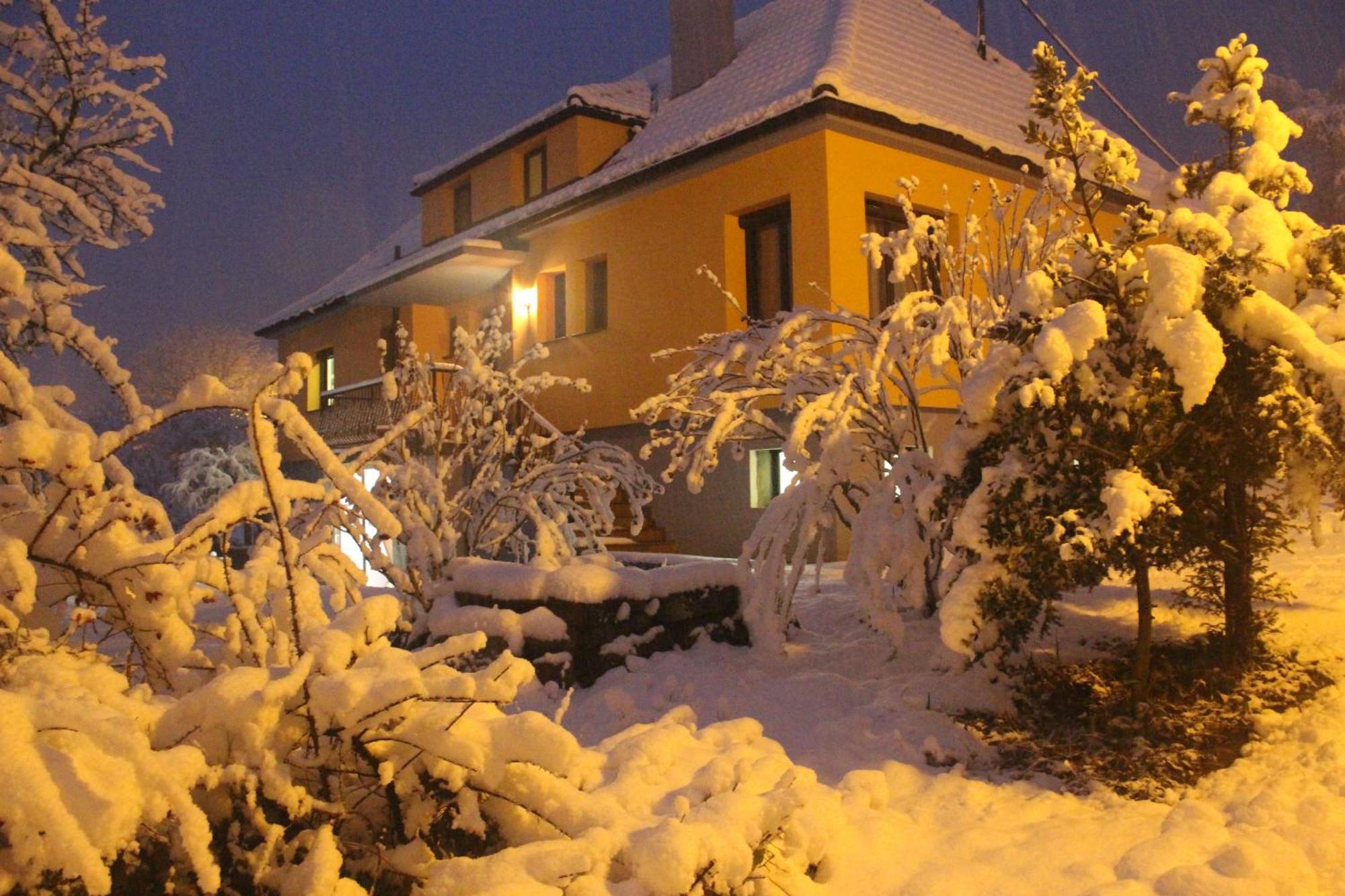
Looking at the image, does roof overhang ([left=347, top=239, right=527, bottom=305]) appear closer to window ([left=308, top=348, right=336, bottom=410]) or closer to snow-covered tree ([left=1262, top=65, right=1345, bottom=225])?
window ([left=308, top=348, right=336, bottom=410])

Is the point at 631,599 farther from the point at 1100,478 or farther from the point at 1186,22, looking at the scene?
the point at 1186,22

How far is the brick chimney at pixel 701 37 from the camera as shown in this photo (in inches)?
631

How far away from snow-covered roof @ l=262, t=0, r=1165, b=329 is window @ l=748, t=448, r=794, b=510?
163 inches

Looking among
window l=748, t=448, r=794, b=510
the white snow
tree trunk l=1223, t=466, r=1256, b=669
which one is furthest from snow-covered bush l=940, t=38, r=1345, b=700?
window l=748, t=448, r=794, b=510

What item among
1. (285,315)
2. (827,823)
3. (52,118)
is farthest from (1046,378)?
(285,315)

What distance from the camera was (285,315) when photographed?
2400cm

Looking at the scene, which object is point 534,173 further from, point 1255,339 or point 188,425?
point 188,425

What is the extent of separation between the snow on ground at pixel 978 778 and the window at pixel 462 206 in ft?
50.1

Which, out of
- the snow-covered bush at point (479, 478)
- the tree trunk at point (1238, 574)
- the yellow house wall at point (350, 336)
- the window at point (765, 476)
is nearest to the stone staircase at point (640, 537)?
the window at point (765, 476)

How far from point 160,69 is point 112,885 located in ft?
32.0

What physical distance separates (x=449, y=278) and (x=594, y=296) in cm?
384

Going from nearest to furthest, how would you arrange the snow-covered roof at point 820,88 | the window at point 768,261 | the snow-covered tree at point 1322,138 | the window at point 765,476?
the snow-covered roof at point 820,88, the window at point 765,476, the window at point 768,261, the snow-covered tree at point 1322,138

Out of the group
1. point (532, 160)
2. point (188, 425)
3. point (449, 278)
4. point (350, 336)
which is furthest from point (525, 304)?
point (188, 425)

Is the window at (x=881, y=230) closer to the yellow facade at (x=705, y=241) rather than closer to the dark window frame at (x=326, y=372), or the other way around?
the yellow facade at (x=705, y=241)
